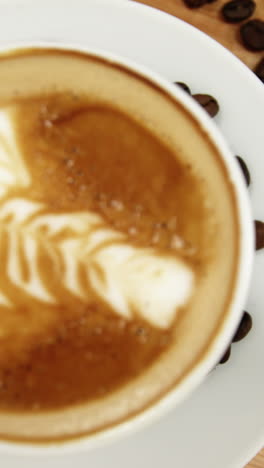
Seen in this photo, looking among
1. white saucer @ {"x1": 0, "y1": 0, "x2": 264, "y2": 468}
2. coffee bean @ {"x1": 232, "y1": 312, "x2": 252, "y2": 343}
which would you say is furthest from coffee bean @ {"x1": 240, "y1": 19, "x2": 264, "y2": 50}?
coffee bean @ {"x1": 232, "y1": 312, "x2": 252, "y2": 343}

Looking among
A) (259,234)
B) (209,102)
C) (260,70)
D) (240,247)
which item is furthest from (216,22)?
(240,247)

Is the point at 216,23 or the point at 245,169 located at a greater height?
the point at 216,23

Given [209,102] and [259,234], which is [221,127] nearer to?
[209,102]

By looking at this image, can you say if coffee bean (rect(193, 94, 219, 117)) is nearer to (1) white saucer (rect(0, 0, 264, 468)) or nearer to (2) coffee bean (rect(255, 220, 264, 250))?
(1) white saucer (rect(0, 0, 264, 468))

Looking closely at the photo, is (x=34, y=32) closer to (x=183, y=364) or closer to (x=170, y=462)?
(x=183, y=364)

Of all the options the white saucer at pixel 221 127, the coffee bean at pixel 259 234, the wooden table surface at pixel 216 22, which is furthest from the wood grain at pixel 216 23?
the coffee bean at pixel 259 234

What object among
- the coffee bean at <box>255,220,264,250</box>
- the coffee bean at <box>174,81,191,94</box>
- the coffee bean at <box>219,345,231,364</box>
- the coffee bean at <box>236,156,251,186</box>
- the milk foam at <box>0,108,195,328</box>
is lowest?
the coffee bean at <box>219,345,231,364</box>
